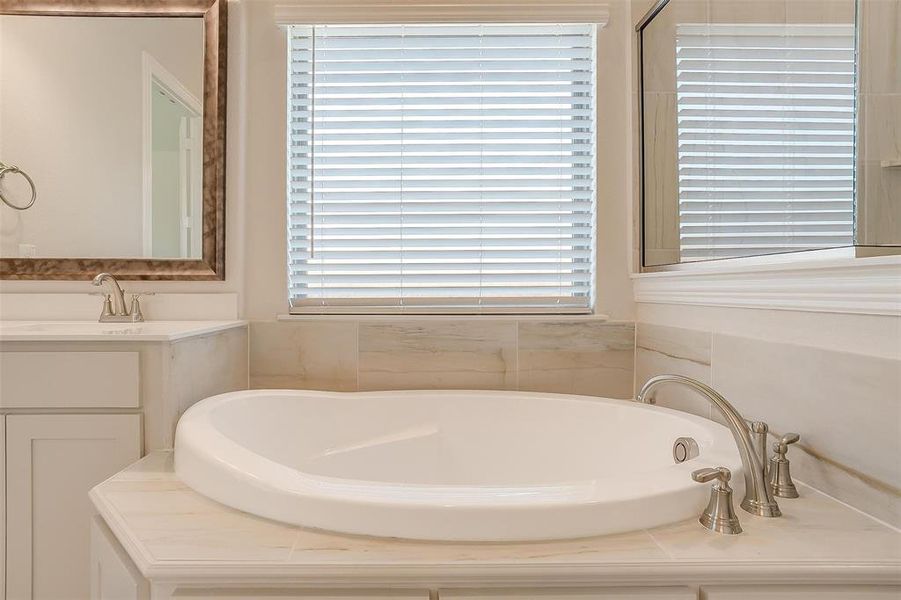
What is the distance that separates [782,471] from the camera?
1.07 m

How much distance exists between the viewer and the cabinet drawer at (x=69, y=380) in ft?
4.46

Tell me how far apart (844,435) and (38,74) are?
2.61 meters

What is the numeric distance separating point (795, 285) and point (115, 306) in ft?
6.38

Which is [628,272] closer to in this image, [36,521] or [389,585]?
[389,585]

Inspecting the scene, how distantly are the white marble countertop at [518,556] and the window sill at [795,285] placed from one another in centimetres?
39

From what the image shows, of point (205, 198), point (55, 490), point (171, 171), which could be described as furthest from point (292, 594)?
point (171, 171)

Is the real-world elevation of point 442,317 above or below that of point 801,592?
above

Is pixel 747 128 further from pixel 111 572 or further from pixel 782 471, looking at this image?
pixel 111 572

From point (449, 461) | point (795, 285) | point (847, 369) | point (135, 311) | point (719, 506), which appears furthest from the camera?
point (135, 311)

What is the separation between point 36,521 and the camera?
53.2 inches

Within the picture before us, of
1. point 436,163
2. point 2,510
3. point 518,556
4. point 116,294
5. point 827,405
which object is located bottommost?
point 2,510

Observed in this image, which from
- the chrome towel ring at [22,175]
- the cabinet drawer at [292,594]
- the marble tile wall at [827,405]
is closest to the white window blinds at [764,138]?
the marble tile wall at [827,405]

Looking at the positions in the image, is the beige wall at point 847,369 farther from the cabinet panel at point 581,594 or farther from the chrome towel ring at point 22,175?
the chrome towel ring at point 22,175

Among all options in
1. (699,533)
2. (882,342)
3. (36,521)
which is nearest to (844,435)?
(882,342)
